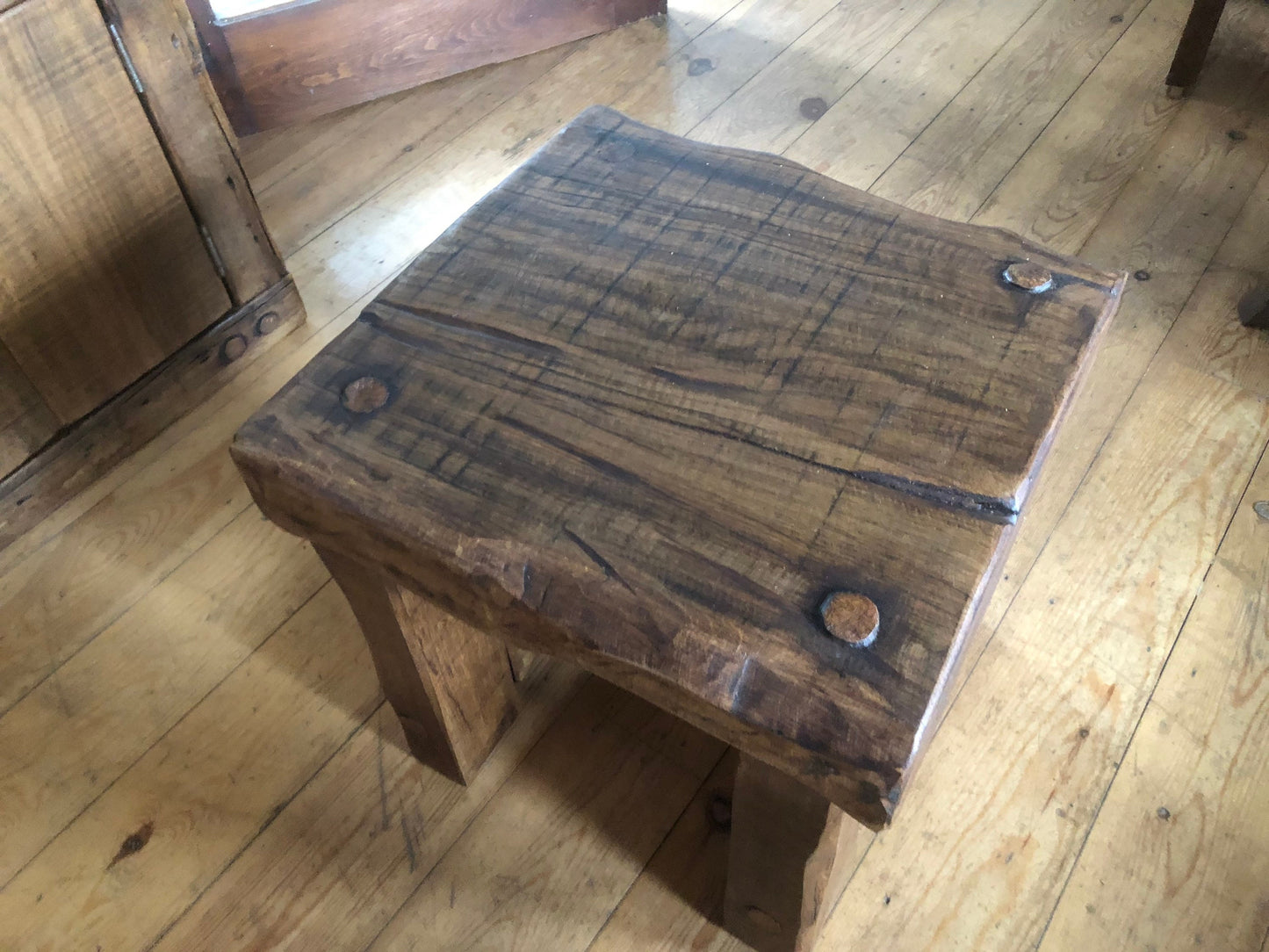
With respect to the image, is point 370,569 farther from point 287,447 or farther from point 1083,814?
point 1083,814

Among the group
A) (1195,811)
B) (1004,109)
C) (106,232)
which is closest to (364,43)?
(106,232)

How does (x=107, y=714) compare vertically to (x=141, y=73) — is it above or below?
below

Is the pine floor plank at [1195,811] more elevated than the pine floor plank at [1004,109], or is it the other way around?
the pine floor plank at [1004,109]

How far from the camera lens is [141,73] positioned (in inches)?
45.4

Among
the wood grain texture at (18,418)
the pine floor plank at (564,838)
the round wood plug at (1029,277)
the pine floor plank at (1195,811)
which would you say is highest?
the round wood plug at (1029,277)

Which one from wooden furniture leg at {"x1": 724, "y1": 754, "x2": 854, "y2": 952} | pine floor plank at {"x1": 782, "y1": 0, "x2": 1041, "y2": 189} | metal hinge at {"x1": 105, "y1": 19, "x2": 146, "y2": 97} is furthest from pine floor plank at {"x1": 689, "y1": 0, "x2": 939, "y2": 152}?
wooden furniture leg at {"x1": 724, "y1": 754, "x2": 854, "y2": 952}

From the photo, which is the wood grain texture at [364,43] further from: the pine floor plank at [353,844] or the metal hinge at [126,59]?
the pine floor plank at [353,844]

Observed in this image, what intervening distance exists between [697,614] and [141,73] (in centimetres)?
100

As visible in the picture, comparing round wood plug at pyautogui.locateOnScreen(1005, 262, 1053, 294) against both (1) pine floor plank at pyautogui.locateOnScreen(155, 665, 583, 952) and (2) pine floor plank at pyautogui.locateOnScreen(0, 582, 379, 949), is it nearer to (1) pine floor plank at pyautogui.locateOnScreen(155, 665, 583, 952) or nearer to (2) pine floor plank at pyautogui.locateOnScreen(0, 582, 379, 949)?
(1) pine floor plank at pyautogui.locateOnScreen(155, 665, 583, 952)

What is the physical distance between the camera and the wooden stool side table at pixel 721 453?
0.60 meters

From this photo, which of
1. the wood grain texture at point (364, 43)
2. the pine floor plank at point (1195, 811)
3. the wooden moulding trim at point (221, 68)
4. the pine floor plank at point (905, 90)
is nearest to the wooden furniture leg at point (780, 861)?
the pine floor plank at point (1195, 811)

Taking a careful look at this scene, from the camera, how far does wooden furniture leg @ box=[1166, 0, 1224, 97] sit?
5.30ft

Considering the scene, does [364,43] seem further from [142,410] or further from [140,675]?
[140,675]

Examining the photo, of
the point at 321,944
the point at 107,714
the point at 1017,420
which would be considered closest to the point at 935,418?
the point at 1017,420
